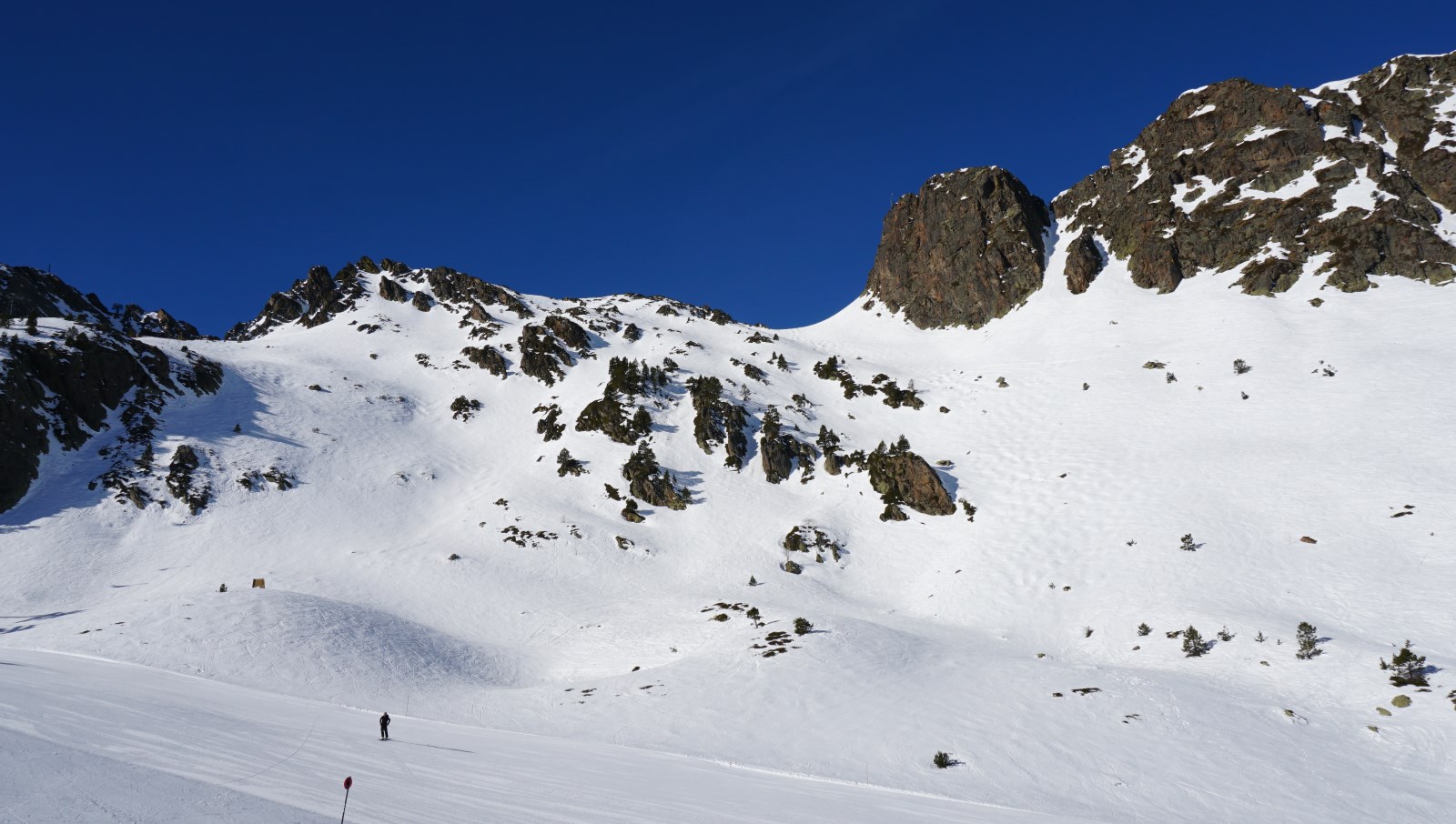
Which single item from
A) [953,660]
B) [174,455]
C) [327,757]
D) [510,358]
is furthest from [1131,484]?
[174,455]

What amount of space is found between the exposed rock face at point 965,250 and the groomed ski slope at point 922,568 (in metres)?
10.2

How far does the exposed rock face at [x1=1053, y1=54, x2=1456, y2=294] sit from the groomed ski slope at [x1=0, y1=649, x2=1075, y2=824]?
7537 centimetres

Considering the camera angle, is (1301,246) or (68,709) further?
(1301,246)

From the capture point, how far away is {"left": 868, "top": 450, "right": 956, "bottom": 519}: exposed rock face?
48312 mm

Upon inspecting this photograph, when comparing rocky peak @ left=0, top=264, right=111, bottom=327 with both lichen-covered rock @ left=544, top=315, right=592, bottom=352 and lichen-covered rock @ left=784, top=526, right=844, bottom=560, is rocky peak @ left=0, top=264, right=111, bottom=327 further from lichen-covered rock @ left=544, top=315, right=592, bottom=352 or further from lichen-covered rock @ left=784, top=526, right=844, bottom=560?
lichen-covered rock @ left=784, top=526, right=844, bottom=560

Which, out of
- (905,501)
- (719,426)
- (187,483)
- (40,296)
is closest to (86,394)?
(187,483)

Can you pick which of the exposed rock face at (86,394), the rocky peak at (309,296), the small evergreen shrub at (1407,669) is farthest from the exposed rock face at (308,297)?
the small evergreen shrub at (1407,669)

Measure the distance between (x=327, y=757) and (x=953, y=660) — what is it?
24.4 meters

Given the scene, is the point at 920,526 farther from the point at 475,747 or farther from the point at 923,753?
Result: the point at 475,747

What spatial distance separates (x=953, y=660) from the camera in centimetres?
2888

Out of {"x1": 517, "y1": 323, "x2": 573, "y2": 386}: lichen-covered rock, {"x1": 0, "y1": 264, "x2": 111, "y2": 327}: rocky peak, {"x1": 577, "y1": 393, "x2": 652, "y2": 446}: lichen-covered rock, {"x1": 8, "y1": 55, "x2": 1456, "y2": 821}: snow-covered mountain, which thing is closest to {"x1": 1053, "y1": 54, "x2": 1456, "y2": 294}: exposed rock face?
{"x1": 8, "y1": 55, "x2": 1456, "y2": 821}: snow-covered mountain

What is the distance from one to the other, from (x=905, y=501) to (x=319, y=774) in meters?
42.9

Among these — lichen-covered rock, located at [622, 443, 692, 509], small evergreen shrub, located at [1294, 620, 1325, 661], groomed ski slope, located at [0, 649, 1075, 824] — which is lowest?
groomed ski slope, located at [0, 649, 1075, 824]

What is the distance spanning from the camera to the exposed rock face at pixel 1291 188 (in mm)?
63312
